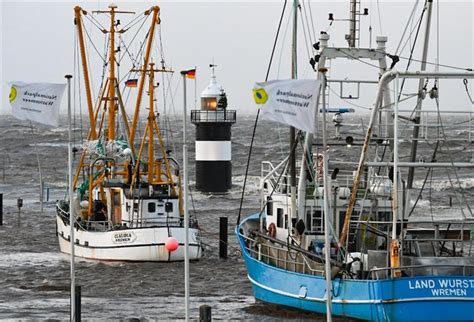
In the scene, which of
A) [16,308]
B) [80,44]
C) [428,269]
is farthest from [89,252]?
[428,269]

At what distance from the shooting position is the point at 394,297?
93.0ft

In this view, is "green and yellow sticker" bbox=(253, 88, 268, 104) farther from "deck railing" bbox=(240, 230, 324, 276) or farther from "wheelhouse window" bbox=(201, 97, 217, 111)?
"wheelhouse window" bbox=(201, 97, 217, 111)

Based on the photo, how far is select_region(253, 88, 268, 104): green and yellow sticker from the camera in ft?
80.7

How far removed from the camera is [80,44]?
151 ft

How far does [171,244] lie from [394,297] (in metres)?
15.5

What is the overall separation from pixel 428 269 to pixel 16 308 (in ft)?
37.2

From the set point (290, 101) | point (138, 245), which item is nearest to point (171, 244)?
point (138, 245)

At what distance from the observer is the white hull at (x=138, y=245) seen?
43.2 metres

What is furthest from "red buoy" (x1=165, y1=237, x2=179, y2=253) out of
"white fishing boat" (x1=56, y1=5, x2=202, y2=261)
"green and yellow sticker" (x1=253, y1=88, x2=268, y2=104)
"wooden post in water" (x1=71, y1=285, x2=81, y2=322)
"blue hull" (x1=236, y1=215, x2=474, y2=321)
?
"green and yellow sticker" (x1=253, y1=88, x2=268, y2=104)

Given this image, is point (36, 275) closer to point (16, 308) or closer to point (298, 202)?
point (16, 308)

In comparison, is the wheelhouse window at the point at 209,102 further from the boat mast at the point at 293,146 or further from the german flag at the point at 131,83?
the boat mast at the point at 293,146

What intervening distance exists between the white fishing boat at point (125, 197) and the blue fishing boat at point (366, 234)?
5256mm

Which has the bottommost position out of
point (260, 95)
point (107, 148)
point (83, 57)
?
point (107, 148)

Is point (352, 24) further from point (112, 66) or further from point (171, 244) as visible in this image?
point (112, 66)
